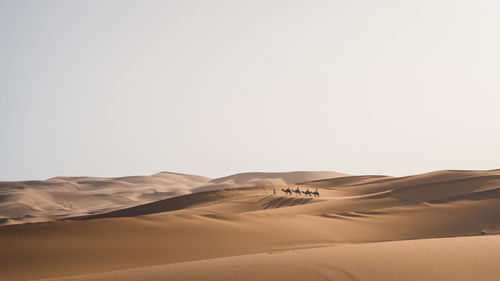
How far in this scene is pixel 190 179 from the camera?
4660 inches

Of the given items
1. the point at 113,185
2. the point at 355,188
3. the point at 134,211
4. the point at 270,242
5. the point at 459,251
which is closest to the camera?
the point at 459,251

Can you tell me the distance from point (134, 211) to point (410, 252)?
24752 millimetres

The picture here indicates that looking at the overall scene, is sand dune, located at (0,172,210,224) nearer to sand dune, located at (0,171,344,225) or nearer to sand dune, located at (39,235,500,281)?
sand dune, located at (0,171,344,225)

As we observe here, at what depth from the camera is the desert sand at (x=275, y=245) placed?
211 inches

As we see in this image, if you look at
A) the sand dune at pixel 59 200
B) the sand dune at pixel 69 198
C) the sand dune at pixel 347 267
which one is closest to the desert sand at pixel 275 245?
the sand dune at pixel 347 267

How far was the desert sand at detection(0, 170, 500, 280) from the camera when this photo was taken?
5367mm

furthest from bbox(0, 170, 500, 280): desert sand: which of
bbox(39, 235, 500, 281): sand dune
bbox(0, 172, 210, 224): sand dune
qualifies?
bbox(0, 172, 210, 224): sand dune

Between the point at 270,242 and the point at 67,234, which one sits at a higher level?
the point at 67,234

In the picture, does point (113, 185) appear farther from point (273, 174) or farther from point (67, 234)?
point (67, 234)

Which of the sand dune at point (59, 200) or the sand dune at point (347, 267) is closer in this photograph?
the sand dune at point (347, 267)

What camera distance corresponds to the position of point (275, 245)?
978 centimetres

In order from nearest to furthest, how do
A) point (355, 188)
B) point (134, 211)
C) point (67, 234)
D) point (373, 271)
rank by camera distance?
point (373, 271) → point (67, 234) → point (134, 211) → point (355, 188)

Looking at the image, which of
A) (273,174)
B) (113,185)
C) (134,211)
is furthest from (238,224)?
(273,174)

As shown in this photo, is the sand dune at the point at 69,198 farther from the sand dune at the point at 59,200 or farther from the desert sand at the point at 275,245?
the desert sand at the point at 275,245
